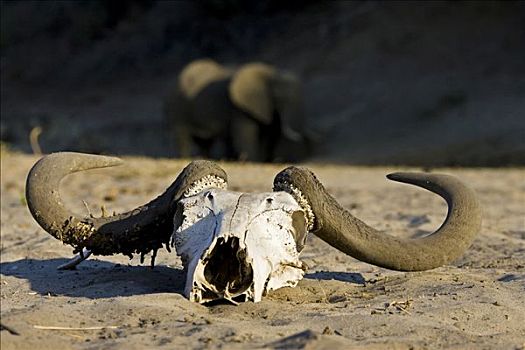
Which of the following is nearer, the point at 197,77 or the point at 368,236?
the point at 368,236

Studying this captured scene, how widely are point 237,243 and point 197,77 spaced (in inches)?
721

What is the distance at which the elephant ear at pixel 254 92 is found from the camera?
2212 cm

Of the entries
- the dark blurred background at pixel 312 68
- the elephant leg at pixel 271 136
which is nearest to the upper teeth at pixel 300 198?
the dark blurred background at pixel 312 68

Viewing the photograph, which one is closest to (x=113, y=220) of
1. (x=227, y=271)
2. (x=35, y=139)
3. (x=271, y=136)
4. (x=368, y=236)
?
(x=227, y=271)

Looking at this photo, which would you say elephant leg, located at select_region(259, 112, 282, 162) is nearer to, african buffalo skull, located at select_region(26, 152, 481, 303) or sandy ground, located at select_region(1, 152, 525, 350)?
sandy ground, located at select_region(1, 152, 525, 350)

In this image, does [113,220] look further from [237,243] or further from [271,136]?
[271,136]

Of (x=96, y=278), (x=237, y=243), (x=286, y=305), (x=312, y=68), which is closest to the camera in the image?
(x=237, y=243)

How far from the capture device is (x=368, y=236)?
6.12 meters

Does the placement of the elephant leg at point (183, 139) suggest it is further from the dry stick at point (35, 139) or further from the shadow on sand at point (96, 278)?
the shadow on sand at point (96, 278)

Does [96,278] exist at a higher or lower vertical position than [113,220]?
lower

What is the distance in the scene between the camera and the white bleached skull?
5.41 meters

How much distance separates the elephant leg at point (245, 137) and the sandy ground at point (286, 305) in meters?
12.6

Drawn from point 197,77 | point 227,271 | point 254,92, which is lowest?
point 227,271

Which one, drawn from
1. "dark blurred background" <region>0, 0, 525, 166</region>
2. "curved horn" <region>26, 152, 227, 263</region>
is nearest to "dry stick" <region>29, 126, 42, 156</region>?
"dark blurred background" <region>0, 0, 525, 166</region>
